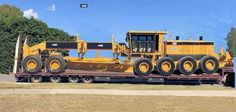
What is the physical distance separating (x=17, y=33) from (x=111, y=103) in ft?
76.8

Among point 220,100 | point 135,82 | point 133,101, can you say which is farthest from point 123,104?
point 135,82

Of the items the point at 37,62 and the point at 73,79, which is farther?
the point at 37,62

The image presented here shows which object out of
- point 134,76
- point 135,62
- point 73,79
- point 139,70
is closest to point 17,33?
point 73,79

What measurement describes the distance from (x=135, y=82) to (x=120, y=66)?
52.0 inches

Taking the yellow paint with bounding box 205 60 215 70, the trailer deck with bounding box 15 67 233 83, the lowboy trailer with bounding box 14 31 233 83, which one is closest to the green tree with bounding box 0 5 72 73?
the lowboy trailer with bounding box 14 31 233 83

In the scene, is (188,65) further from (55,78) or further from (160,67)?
(55,78)

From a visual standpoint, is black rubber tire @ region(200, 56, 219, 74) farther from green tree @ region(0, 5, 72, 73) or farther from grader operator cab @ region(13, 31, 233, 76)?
green tree @ region(0, 5, 72, 73)

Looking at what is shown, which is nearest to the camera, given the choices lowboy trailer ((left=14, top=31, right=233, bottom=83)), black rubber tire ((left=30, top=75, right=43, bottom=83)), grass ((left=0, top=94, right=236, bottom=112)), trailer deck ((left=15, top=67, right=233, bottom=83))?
grass ((left=0, top=94, right=236, bottom=112))

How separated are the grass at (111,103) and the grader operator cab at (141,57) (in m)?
9.26

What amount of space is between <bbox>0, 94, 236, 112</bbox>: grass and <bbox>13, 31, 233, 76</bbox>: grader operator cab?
30.4 feet

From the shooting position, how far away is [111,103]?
Result: 16.1 m

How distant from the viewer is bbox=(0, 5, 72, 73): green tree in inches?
1457

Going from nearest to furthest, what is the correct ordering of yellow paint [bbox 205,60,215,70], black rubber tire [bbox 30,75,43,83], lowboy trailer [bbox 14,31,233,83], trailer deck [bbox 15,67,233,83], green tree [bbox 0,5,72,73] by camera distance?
trailer deck [bbox 15,67,233,83] → lowboy trailer [bbox 14,31,233,83] → black rubber tire [bbox 30,75,43,83] → yellow paint [bbox 205,60,215,70] → green tree [bbox 0,5,72,73]

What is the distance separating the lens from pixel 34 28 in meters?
39.0
